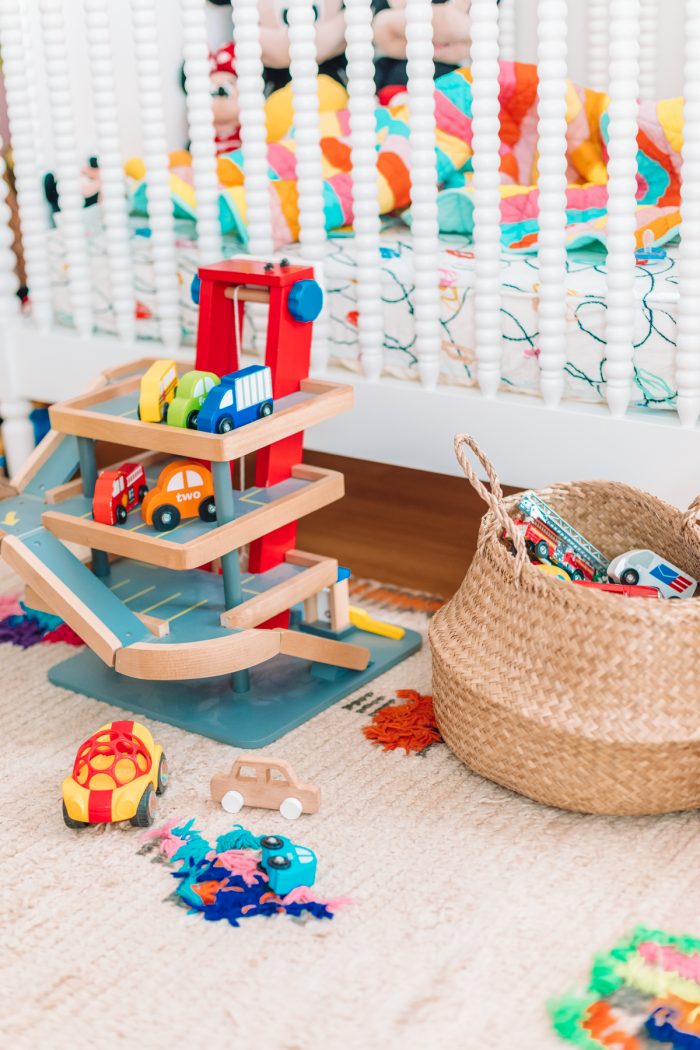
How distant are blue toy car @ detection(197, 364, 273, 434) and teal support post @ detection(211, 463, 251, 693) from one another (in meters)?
0.05

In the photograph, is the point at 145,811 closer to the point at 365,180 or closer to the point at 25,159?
the point at 365,180

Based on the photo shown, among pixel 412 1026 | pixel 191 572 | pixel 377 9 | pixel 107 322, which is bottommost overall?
pixel 412 1026

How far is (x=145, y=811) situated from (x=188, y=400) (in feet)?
1.42

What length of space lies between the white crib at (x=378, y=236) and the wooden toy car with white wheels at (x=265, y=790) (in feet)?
1.65

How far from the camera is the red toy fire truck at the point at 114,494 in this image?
4.33 feet

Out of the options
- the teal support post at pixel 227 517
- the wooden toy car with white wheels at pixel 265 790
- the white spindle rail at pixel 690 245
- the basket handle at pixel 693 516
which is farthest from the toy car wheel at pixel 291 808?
the white spindle rail at pixel 690 245

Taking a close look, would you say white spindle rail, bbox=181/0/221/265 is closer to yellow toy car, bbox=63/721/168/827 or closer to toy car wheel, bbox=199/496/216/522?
toy car wheel, bbox=199/496/216/522

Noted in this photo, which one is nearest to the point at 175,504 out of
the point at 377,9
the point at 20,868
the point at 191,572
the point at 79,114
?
the point at 191,572

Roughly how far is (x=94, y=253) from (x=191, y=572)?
22.1 inches

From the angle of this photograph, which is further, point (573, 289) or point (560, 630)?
point (573, 289)

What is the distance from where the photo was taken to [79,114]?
1.91 meters

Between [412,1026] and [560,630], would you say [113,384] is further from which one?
[412,1026]

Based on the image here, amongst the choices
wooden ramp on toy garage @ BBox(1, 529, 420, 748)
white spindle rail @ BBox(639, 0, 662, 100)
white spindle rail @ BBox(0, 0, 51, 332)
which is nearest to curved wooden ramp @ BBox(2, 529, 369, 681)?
wooden ramp on toy garage @ BBox(1, 529, 420, 748)

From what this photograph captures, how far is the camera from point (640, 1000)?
0.90 m
